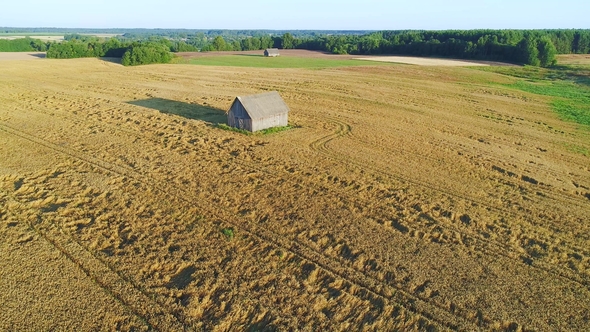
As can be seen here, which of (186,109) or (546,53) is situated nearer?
(186,109)

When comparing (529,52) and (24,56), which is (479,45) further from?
(24,56)

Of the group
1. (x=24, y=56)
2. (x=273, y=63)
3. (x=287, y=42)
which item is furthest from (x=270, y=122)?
(x=287, y=42)

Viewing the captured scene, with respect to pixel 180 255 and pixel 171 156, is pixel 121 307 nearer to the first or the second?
pixel 180 255

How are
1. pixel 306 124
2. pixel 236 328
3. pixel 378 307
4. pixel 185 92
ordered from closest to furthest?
pixel 236 328, pixel 378 307, pixel 306 124, pixel 185 92

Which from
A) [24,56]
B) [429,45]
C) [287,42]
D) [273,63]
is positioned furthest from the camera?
[287,42]

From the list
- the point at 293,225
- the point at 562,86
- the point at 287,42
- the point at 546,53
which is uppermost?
the point at 287,42

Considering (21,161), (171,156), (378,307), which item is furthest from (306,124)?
(378,307)

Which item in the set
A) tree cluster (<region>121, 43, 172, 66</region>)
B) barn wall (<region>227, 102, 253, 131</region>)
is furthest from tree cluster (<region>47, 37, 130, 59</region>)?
barn wall (<region>227, 102, 253, 131</region>)

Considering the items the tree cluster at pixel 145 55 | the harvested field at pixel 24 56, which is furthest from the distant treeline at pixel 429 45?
the harvested field at pixel 24 56

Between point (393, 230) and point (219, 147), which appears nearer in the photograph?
point (393, 230)
